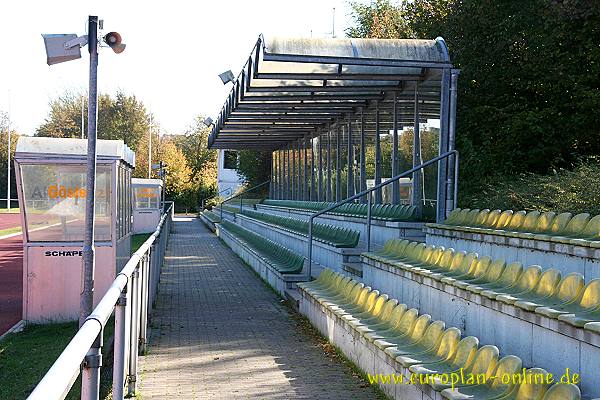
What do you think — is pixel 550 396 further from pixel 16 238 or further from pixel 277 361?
pixel 16 238

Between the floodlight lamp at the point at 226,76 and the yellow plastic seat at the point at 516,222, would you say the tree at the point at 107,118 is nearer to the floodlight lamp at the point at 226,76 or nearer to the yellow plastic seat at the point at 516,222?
the floodlight lamp at the point at 226,76

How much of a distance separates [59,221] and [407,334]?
717cm

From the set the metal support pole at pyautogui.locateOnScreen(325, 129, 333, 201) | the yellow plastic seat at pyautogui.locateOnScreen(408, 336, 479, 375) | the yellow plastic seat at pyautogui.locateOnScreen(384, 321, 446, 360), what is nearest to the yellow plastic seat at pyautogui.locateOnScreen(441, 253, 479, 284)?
the yellow plastic seat at pyautogui.locateOnScreen(384, 321, 446, 360)

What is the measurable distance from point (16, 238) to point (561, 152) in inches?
984

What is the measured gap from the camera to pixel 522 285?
6574 mm

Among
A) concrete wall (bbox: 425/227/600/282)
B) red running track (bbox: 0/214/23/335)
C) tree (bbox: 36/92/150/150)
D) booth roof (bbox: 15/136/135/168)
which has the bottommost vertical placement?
red running track (bbox: 0/214/23/335)

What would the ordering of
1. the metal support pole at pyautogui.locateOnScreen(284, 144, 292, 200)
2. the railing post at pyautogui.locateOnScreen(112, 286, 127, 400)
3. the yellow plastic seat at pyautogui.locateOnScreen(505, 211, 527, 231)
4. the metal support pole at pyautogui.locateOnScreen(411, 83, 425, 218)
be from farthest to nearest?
1. the metal support pole at pyautogui.locateOnScreen(284, 144, 292, 200)
2. the metal support pole at pyautogui.locateOnScreen(411, 83, 425, 218)
3. the yellow plastic seat at pyautogui.locateOnScreen(505, 211, 527, 231)
4. the railing post at pyautogui.locateOnScreen(112, 286, 127, 400)

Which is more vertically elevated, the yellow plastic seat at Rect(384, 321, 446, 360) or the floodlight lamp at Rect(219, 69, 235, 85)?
the floodlight lamp at Rect(219, 69, 235, 85)

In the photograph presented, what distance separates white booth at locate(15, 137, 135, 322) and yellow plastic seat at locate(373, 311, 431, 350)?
21.4 ft

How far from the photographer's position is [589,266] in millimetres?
6914

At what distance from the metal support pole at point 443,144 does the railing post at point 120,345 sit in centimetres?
778

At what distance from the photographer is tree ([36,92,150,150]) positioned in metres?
85.5

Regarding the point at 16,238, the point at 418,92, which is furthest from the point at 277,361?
the point at 16,238

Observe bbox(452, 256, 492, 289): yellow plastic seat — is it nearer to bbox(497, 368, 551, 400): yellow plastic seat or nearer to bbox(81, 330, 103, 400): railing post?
bbox(497, 368, 551, 400): yellow plastic seat
